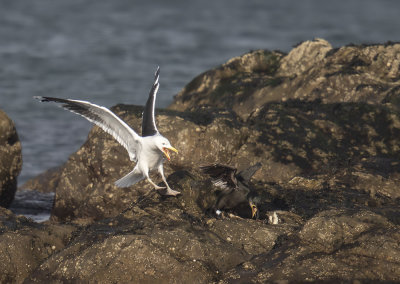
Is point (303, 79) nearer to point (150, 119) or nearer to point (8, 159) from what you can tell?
point (150, 119)

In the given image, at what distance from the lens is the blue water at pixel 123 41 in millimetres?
23656

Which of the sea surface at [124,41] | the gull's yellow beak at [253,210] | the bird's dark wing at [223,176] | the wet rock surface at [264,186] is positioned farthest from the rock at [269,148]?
the sea surface at [124,41]

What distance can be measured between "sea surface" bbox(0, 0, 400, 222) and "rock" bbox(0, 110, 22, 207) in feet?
15.2

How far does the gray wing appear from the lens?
33.8 ft

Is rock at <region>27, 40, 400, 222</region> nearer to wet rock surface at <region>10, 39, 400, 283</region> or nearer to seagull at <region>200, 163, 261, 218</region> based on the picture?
wet rock surface at <region>10, 39, 400, 283</region>

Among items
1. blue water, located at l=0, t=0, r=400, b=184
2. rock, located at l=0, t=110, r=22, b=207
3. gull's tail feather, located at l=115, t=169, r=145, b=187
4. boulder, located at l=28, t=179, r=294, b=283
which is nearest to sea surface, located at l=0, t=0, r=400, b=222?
blue water, located at l=0, t=0, r=400, b=184

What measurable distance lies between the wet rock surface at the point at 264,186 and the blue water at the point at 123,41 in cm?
631

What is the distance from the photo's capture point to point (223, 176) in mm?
9383

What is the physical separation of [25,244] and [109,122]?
2.64m

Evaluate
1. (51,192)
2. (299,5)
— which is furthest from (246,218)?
(299,5)

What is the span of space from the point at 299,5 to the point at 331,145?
36.6m

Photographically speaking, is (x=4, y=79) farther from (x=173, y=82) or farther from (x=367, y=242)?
(x=367, y=242)

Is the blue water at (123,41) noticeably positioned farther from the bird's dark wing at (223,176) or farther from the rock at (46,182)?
the bird's dark wing at (223,176)

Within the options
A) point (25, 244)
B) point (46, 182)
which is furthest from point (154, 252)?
point (46, 182)
